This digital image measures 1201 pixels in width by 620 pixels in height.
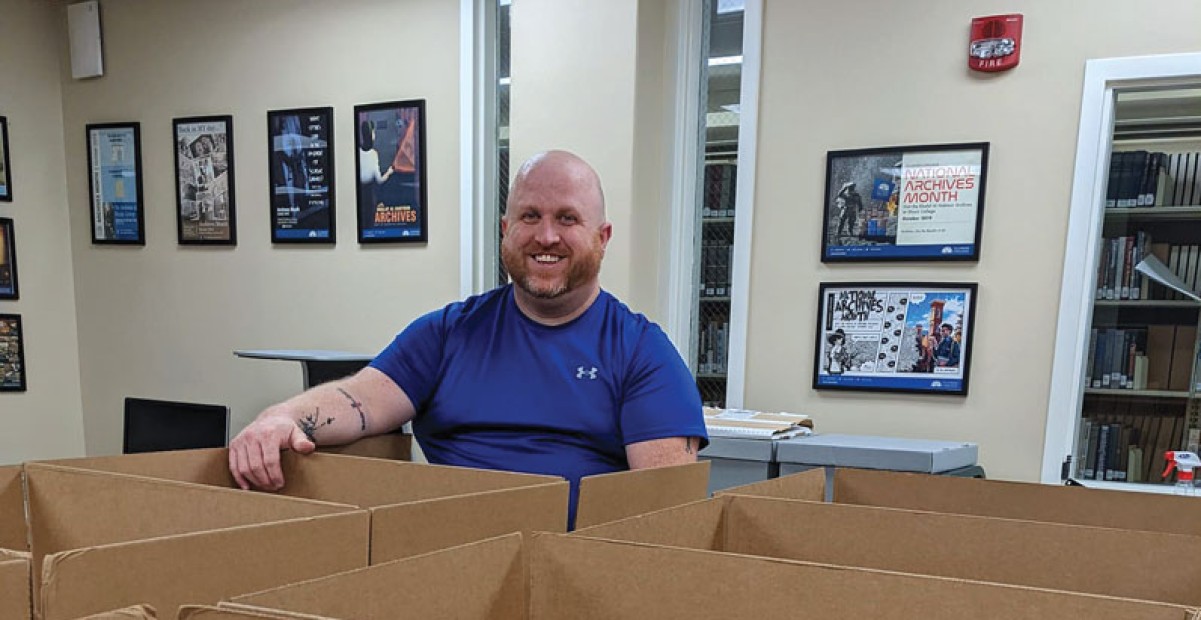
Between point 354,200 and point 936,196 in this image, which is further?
point 354,200

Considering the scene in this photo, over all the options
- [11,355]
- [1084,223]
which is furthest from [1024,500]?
[11,355]

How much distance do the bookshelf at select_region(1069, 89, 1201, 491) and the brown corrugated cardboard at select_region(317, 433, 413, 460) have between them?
206 centimetres

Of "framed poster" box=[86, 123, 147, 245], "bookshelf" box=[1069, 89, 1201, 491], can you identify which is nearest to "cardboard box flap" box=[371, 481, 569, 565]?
"bookshelf" box=[1069, 89, 1201, 491]

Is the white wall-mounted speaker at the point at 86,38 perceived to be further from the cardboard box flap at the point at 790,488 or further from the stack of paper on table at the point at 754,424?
the cardboard box flap at the point at 790,488

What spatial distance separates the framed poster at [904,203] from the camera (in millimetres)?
2066

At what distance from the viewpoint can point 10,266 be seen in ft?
10.3

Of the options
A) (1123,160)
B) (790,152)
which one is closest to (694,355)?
(790,152)

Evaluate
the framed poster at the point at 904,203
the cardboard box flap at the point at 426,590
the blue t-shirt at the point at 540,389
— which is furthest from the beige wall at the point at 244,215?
the cardboard box flap at the point at 426,590

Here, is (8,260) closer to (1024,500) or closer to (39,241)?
(39,241)

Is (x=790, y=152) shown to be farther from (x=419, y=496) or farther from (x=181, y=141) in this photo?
(x=181, y=141)

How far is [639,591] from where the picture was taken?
1.58 feet

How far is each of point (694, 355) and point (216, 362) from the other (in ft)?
7.50

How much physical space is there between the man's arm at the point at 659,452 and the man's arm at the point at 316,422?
0.48 metres

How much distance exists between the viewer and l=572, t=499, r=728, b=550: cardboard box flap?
0.56 metres
